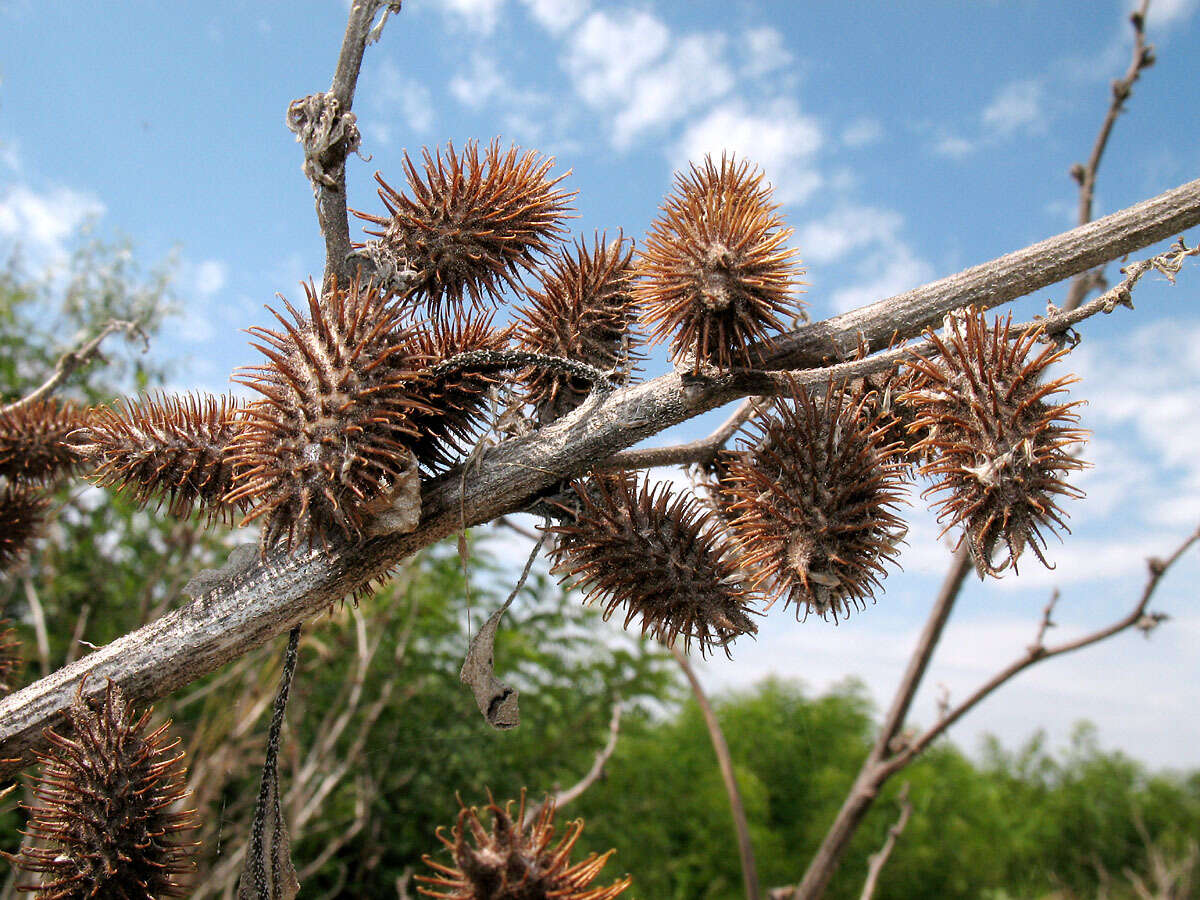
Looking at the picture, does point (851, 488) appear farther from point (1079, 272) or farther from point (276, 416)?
point (276, 416)

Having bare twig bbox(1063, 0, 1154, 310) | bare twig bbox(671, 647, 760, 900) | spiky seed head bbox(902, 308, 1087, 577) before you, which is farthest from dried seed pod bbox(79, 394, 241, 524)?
bare twig bbox(1063, 0, 1154, 310)

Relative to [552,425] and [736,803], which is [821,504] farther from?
[736,803]

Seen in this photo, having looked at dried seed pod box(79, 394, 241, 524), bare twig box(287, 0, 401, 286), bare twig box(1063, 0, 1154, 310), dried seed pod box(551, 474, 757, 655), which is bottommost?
dried seed pod box(551, 474, 757, 655)

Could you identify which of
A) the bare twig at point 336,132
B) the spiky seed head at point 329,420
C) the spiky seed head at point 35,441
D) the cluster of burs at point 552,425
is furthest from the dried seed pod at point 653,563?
the spiky seed head at point 35,441

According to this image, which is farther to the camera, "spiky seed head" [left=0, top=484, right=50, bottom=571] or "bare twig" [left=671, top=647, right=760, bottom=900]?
"bare twig" [left=671, top=647, right=760, bottom=900]

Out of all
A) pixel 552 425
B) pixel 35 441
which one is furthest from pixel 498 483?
Result: pixel 35 441

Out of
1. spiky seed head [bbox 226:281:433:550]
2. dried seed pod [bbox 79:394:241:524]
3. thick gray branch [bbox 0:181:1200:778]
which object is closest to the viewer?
spiky seed head [bbox 226:281:433:550]

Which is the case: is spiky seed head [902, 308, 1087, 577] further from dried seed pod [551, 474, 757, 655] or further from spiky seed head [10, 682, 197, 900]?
spiky seed head [10, 682, 197, 900]
